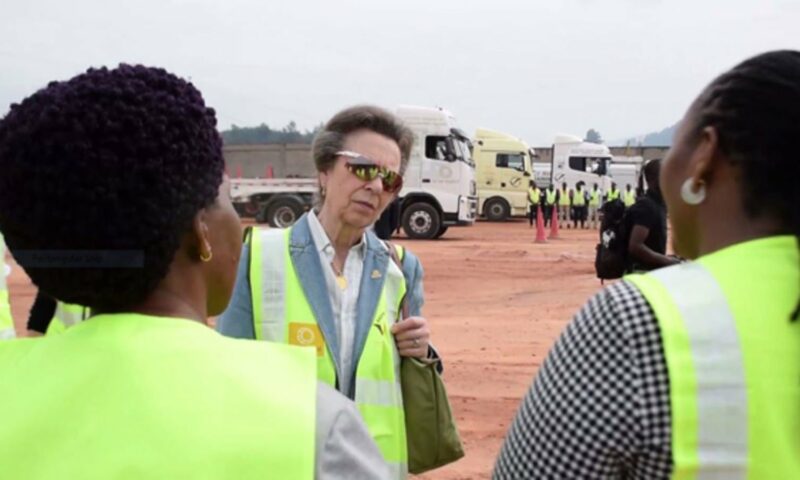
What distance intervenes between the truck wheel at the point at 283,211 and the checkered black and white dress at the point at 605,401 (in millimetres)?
23327

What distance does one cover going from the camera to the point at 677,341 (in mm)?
1109

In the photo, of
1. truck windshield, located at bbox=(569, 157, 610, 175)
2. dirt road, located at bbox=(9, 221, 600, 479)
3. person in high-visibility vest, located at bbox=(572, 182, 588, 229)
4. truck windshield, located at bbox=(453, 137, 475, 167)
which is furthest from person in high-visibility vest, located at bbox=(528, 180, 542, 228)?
dirt road, located at bbox=(9, 221, 600, 479)

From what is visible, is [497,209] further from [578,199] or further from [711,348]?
[711,348]

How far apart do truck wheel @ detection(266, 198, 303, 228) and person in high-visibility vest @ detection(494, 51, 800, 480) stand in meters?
23.3

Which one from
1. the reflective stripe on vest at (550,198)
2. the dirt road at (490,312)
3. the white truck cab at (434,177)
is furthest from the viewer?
the reflective stripe on vest at (550,198)

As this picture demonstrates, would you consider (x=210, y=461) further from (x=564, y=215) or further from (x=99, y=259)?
(x=564, y=215)

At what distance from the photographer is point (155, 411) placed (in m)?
→ 1.08

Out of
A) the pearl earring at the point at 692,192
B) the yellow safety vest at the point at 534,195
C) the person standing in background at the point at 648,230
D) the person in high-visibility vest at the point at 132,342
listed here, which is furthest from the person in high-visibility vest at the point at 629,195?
the person in high-visibility vest at the point at 132,342

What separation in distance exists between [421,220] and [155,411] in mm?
20159

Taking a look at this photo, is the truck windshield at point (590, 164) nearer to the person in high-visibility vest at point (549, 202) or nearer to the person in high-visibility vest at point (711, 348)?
the person in high-visibility vest at point (549, 202)

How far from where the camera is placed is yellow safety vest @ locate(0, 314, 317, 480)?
106cm

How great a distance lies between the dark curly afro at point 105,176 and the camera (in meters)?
1.14

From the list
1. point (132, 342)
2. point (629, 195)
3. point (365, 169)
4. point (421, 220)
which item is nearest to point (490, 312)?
point (365, 169)

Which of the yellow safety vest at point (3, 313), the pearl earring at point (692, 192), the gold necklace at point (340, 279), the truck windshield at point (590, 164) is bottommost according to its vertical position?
the truck windshield at point (590, 164)
